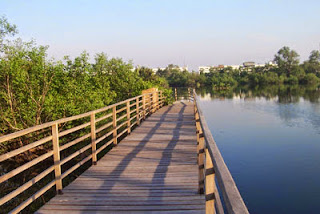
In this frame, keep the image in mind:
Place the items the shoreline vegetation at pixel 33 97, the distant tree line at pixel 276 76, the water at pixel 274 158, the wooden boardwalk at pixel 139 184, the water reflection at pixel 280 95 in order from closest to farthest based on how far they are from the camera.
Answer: the wooden boardwalk at pixel 139 184
the shoreline vegetation at pixel 33 97
the water at pixel 274 158
the water reflection at pixel 280 95
the distant tree line at pixel 276 76

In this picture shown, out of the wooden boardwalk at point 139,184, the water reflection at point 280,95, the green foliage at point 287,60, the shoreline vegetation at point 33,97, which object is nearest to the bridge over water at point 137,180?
the wooden boardwalk at point 139,184

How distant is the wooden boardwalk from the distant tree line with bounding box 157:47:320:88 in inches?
3050

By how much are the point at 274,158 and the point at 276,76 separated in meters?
78.6

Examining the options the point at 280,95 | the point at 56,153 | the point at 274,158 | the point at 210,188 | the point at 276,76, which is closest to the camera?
the point at 210,188

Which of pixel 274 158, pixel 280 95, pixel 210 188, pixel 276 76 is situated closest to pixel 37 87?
pixel 210 188

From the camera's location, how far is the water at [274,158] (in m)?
11.6

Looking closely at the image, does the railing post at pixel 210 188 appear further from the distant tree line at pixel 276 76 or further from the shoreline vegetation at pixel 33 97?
the distant tree line at pixel 276 76

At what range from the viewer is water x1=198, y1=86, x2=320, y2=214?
38.0 ft

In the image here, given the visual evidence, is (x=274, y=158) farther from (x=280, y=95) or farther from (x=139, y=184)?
(x=280, y=95)

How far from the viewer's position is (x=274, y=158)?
50.2 ft

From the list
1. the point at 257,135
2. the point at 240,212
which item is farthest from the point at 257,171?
the point at 240,212

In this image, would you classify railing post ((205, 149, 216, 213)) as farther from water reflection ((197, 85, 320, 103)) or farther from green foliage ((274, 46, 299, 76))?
green foliage ((274, 46, 299, 76))

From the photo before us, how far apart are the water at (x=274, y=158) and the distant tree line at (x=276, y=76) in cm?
6026

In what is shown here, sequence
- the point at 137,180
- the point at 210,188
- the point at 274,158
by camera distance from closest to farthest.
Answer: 1. the point at 210,188
2. the point at 137,180
3. the point at 274,158
